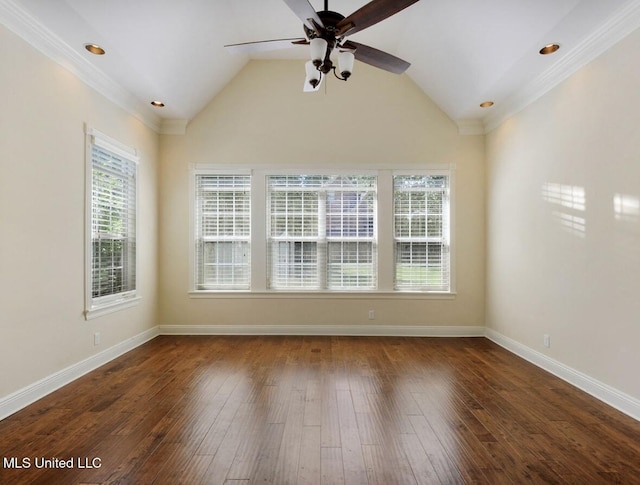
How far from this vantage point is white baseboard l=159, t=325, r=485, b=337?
17.0 feet

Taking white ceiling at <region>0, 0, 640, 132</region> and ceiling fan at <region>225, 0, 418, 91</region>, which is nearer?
ceiling fan at <region>225, 0, 418, 91</region>

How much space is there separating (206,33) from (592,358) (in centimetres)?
492

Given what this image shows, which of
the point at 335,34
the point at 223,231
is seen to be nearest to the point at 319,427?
the point at 335,34

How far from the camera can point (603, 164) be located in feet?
10.1

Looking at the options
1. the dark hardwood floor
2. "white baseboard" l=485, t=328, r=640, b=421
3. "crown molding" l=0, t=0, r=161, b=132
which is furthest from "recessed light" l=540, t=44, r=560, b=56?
"crown molding" l=0, t=0, r=161, b=132

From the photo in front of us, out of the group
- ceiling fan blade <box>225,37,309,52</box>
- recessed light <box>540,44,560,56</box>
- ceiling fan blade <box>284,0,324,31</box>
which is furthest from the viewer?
recessed light <box>540,44,560,56</box>

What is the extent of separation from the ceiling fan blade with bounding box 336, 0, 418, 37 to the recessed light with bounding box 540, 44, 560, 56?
1.88 metres

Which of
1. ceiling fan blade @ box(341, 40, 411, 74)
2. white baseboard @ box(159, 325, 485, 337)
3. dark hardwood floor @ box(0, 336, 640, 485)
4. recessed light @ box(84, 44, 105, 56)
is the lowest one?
dark hardwood floor @ box(0, 336, 640, 485)

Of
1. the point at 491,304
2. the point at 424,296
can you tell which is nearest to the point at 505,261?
the point at 491,304

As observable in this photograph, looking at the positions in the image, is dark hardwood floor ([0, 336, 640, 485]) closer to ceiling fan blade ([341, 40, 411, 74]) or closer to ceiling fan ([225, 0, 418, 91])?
ceiling fan ([225, 0, 418, 91])

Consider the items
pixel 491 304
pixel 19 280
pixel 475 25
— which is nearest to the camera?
pixel 19 280

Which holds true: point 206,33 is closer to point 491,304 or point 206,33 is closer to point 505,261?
point 505,261

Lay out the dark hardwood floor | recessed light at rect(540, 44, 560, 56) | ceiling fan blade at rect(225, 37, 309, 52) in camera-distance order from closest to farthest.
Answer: the dark hardwood floor → ceiling fan blade at rect(225, 37, 309, 52) → recessed light at rect(540, 44, 560, 56)

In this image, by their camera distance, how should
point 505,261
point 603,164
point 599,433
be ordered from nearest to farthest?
point 599,433 < point 603,164 < point 505,261
